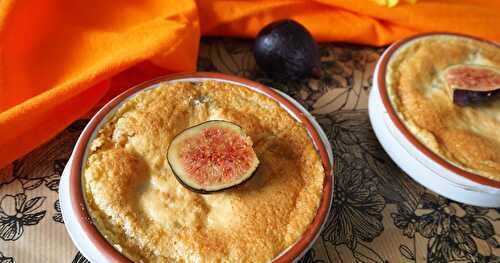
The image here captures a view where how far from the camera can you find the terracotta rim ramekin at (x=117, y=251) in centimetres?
137

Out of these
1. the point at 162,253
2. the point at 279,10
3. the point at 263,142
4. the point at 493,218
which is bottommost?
the point at 493,218

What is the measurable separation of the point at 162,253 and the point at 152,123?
0.51 metres

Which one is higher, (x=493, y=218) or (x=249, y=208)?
(x=249, y=208)

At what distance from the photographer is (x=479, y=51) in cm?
229

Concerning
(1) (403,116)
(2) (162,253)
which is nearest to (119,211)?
(2) (162,253)

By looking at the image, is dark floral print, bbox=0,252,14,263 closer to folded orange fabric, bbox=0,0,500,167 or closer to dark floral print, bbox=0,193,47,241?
dark floral print, bbox=0,193,47,241

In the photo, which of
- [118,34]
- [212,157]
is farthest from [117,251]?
[118,34]

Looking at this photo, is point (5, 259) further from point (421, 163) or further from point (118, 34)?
point (421, 163)

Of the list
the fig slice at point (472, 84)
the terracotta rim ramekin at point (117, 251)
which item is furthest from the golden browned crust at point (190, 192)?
the fig slice at point (472, 84)

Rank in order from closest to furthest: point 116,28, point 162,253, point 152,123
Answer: point 162,253
point 152,123
point 116,28

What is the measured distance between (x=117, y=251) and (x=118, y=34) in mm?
1138

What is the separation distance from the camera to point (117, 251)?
4.45 ft

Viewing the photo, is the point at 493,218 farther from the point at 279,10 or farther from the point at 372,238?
the point at 279,10

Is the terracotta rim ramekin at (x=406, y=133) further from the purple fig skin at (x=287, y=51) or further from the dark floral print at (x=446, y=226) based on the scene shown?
the purple fig skin at (x=287, y=51)
